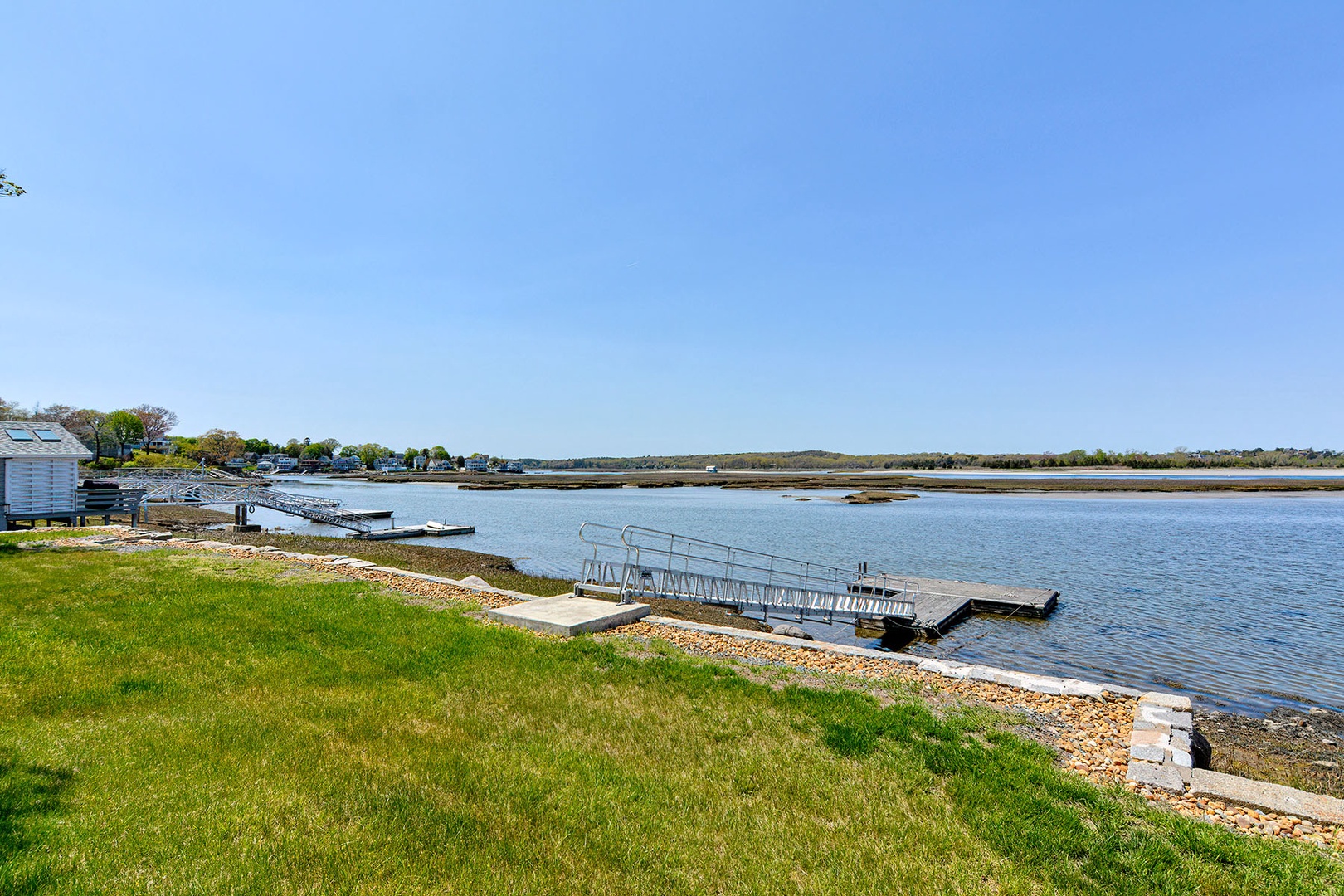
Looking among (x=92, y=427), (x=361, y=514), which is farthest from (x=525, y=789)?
(x=92, y=427)

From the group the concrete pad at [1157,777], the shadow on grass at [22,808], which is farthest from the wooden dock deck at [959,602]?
the shadow on grass at [22,808]

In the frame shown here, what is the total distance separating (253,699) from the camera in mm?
6824

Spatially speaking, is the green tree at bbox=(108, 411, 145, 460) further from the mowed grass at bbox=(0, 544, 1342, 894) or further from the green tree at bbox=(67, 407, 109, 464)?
the mowed grass at bbox=(0, 544, 1342, 894)

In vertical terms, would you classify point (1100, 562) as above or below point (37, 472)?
below

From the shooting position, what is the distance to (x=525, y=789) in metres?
5.07

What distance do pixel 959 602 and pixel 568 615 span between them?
13939 mm

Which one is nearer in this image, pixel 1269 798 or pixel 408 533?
pixel 1269 798

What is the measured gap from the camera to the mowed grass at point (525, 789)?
13.2 ft

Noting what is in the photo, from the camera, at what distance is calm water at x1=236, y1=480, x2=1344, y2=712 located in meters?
14.1

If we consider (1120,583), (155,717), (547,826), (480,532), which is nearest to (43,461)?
(480,532)

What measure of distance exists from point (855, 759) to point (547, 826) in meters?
2.93

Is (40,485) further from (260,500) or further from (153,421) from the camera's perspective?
(153,421)

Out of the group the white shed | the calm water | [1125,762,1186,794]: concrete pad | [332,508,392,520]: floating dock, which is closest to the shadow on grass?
[1125,762,1186,794]: concrete pad

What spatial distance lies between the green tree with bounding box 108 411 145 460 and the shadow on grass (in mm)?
131823
